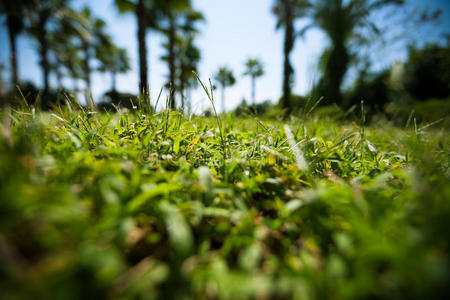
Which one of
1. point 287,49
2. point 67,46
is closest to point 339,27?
point 287,49

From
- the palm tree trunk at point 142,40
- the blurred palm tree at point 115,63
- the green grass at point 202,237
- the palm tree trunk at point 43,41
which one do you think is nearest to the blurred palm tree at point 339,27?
the palm tree trunk at point 142,40

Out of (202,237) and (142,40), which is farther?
(142,40)

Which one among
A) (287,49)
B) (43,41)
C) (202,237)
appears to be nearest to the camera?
(202,237)

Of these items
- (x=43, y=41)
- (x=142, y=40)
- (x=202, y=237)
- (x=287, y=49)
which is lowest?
(x=202, y=237)

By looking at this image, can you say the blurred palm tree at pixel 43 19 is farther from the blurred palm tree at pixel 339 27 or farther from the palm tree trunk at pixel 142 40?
the blurred palm tree at pixel 339 27

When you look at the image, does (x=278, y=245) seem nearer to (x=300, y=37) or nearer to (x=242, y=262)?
(x=242, y=262)

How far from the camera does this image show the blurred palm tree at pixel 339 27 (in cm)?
1350

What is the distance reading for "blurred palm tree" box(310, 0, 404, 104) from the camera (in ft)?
44.3

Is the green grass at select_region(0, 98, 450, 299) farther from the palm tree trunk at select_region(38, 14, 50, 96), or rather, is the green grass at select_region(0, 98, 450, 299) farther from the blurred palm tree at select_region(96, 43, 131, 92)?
the blurred palm tree at select_region(96, 43, 131, 92)

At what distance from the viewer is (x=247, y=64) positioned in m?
28.1

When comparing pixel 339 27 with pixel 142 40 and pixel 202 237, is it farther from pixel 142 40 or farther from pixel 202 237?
pixel 202 237

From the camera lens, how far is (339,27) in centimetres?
1392

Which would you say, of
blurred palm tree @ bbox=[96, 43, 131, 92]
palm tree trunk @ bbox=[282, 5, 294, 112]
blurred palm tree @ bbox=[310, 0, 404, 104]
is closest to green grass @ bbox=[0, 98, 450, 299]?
palm tree trunk @ bbox=[282, 5, 294, 112]

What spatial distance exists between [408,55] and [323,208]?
24.1 metres
